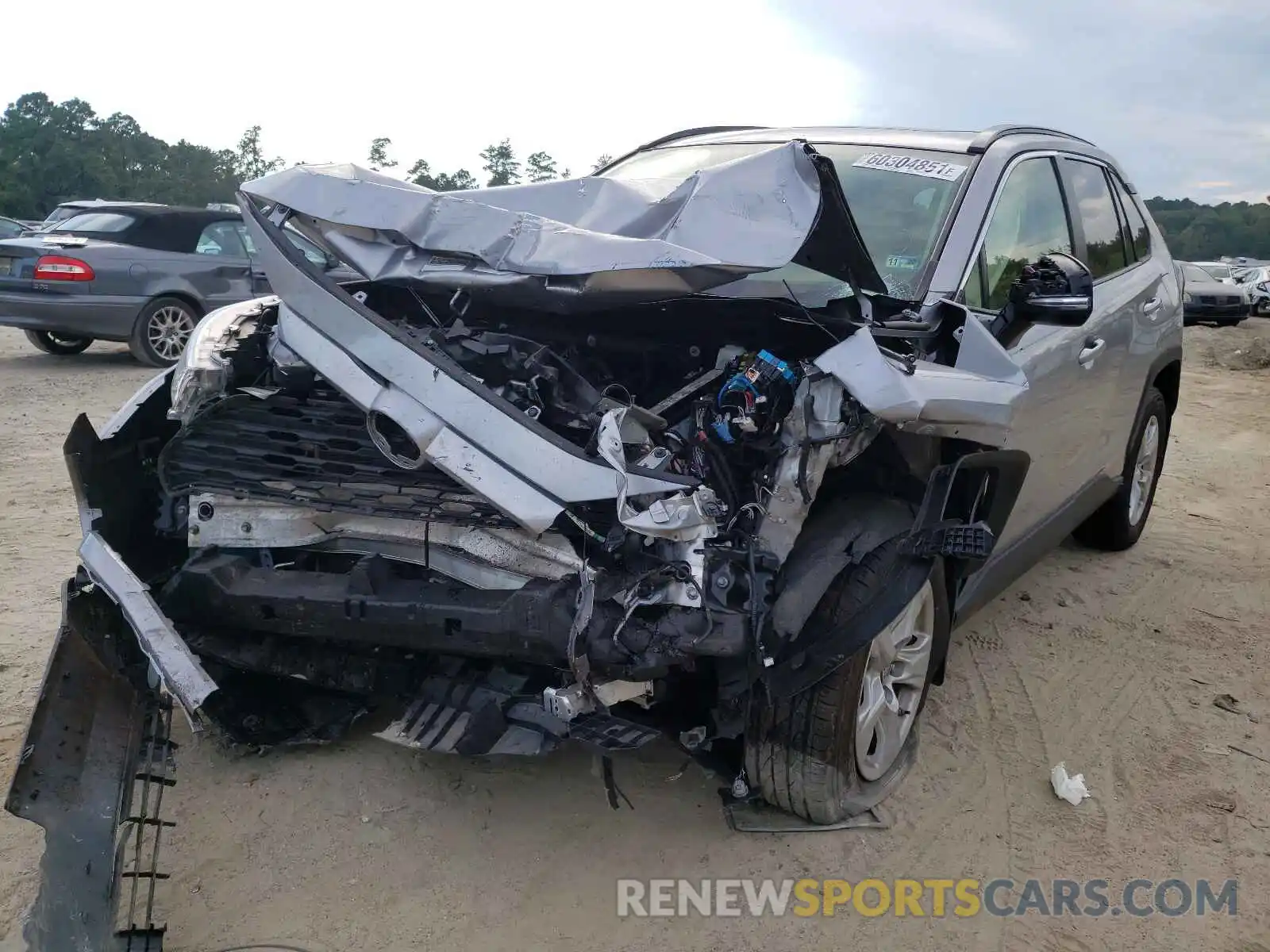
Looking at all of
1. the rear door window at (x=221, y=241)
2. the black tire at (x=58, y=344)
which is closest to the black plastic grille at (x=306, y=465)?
the rear door window at (x=221, y=241)

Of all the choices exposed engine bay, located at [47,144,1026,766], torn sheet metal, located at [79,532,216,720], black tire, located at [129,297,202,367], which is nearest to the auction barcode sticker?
exposed engine bay, located at [47,144,1026,766]

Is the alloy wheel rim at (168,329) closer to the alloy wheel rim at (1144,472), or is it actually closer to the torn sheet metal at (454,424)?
the torn sheet metal at (454,424)

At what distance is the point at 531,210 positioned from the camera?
3.11 metres

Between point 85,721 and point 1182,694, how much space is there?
12.4 feet

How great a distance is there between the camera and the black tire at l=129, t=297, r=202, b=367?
9812mm

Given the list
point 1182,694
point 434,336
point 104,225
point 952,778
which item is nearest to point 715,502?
point 434,336

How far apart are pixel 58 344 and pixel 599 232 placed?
9961 mm

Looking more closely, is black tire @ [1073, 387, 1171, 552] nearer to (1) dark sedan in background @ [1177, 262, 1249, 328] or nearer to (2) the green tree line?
(1) dark sedan in background @ [1177, 262, 1249, 328]

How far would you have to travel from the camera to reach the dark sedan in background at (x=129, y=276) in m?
9.32

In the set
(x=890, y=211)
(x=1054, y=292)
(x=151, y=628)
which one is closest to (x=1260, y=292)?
(x=890, y=211)

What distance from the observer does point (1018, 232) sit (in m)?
3.70

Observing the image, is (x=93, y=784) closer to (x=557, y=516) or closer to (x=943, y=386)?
(x=557, y=516)

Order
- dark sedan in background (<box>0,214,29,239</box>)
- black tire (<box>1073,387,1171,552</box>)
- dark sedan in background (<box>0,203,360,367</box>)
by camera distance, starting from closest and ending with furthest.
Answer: black tire (<box>1073,387,1171,552</box>) < dark sedan in background (<box>0,203,360,367</box>) < dark sedan in background (<box>0,214,29,239</box>)

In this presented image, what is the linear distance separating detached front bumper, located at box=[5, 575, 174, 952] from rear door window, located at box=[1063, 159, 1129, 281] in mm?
3819
